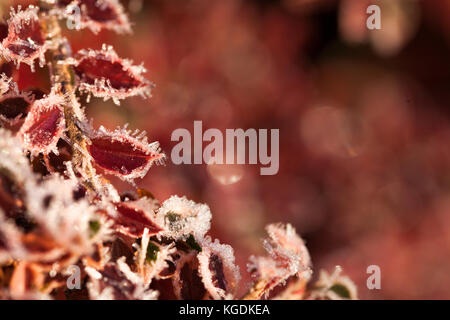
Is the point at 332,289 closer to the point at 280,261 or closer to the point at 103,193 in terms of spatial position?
the point at 280,261

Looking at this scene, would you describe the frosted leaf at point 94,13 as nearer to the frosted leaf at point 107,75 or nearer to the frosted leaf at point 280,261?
the frosted leaf at point 107,75

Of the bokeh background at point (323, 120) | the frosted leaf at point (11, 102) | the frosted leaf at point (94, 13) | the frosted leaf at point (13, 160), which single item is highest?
the bokeh background at point (323, 120)

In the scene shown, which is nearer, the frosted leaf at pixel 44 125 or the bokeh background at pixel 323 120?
the frosted leaf at pixel 44 125

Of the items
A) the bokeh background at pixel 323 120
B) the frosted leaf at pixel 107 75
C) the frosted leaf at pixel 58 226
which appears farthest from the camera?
the bokeh background at pixel 323 120

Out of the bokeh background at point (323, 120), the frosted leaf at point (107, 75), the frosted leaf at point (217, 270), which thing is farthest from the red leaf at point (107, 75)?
the bokeh background at point (323, 120)

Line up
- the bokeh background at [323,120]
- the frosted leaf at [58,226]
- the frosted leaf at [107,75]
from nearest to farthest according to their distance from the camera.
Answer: the frosted leaf at [58,226] → the frosted leaf at [107,75] → the bokeh background at [323,120]

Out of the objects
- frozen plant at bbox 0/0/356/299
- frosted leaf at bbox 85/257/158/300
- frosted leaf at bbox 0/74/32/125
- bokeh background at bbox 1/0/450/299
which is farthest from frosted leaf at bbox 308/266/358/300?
bokeh background at bbox 1/0/450/299
